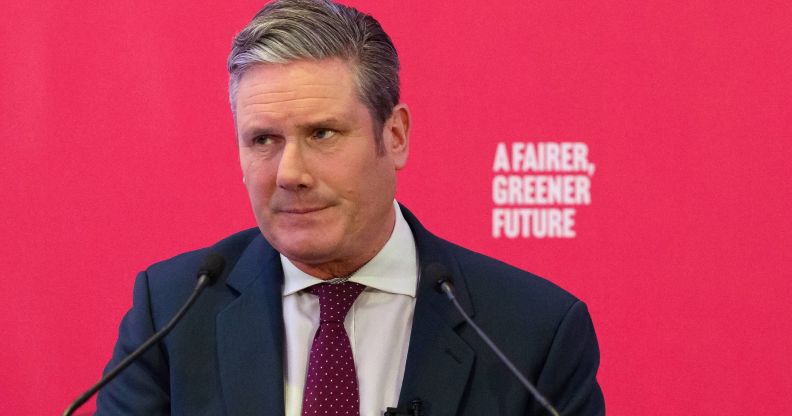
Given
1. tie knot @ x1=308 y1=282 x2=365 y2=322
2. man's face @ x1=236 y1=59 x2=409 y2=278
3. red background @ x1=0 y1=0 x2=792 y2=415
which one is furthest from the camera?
red background @ x1=0 y1=0 x2=792 y2=415

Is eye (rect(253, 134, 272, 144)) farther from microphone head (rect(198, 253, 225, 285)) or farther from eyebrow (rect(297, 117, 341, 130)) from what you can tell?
microphone head (rect(198, 253, 225, 285))

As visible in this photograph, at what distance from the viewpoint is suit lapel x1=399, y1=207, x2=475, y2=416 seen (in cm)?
194

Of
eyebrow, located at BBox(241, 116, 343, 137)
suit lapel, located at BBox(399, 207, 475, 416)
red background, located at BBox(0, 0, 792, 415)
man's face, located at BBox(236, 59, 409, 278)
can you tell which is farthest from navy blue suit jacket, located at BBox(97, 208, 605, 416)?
red background, located at BBox(0, 0, 792, 415)

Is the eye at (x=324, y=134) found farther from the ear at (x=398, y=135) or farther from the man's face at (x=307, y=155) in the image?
the ear at (x=398, y=135)

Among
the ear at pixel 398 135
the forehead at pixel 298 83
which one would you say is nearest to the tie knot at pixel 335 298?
the ear at pixel 398 135

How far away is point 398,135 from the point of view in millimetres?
2127

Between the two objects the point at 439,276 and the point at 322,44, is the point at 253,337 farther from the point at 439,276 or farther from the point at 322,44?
the point at 322,44

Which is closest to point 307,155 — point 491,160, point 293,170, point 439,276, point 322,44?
point 293,170

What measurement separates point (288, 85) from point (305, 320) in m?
0.42

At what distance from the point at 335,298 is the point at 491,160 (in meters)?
0.76

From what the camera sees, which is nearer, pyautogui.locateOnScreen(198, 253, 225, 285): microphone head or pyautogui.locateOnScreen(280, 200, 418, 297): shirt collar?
pyautogui.locateOnScreen(198, 253, 225, 285): microphone head

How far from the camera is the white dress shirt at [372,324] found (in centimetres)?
200

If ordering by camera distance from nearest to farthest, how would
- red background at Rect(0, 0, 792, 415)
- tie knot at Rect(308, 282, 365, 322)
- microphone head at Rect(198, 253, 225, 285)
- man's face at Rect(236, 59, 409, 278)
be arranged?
microphone head at Rect(198, 253, 225, 285)
man's face at Rect(236, 59, 409, 278)
tie knot at Rect(308, 282, 365, 322)
red background at Rect(0, 0, 792, 415)

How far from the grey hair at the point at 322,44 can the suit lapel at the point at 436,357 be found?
0.99 feet
